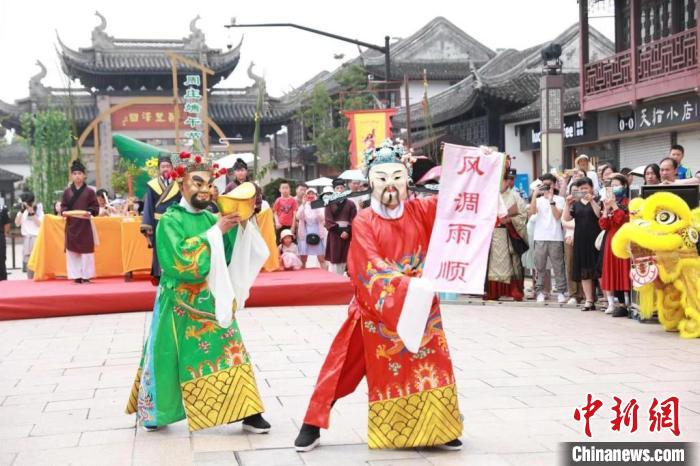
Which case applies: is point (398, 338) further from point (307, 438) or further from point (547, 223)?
point (547, 223)

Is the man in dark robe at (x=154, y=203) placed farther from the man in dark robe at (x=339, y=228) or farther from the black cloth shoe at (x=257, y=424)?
the black cloth shoe at (x=257, y=424)

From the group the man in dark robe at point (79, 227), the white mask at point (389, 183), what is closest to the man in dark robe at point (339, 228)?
the man in dark robe at point (79, 227)

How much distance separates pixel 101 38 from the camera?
3859cm

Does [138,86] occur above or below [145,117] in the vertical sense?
above

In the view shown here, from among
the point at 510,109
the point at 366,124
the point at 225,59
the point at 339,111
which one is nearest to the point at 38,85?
the point at 225,59

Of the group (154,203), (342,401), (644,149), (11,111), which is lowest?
(342,401)

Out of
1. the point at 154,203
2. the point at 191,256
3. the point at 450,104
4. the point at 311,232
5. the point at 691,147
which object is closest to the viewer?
the point at 191,256

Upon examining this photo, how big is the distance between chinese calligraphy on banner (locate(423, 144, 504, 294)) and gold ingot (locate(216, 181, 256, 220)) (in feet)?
3.68

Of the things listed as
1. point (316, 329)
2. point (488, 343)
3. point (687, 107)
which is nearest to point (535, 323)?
point (488, 343)

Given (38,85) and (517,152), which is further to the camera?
(38,85)

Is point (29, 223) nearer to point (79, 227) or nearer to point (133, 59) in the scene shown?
point (79, 227)

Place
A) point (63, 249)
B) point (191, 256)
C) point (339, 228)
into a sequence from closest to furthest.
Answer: point (191, 256) → point (339, 228) → point (63, 249)

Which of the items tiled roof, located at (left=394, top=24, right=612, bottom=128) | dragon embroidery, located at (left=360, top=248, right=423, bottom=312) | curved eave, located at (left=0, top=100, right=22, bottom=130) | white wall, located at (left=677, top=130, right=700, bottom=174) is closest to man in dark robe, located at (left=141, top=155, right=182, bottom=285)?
dragon embroidery, located at (left=360, top=248, right=423, bottom=312)

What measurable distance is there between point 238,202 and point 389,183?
89 centimetres
